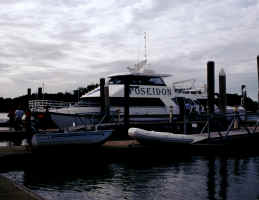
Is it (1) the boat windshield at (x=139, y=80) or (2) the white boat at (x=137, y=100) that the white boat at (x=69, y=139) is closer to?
(2) the white boat at (x=137, y=100)

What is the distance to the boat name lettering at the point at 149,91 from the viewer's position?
29.9 metres

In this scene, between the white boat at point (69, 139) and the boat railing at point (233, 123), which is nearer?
the white boat at point (69, 139)

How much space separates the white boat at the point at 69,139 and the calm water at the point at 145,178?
26.5 inches

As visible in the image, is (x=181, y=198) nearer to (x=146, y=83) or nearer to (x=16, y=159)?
(x=16, y=159)

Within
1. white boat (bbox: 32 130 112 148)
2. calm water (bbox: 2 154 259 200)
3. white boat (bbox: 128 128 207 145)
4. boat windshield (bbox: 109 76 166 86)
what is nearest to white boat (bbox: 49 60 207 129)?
boat windshield (bbox: 109 76 166 86)

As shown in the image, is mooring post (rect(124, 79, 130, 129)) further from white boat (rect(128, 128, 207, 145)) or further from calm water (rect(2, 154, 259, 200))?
calm water (rect(2, 154, 259, 200))

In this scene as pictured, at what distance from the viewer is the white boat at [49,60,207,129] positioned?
28.5m

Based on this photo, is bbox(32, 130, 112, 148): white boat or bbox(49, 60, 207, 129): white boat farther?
bbox(49, 60, 207, 129): white boat

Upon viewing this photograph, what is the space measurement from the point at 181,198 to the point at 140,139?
7040 mm

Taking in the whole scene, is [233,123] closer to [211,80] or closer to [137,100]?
[211,80]

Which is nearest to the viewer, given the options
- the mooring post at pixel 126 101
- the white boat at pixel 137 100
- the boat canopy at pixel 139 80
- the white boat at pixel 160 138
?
the white boat at pixel 160 138

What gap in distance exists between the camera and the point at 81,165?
48.6 feet

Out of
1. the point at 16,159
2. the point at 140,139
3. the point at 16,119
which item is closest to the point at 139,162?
the point at 140,139

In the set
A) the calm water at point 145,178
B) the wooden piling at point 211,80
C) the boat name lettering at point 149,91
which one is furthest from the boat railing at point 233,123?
the boat name lettering at point 149,91
